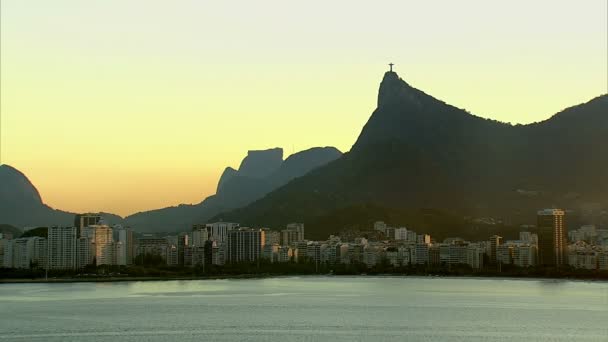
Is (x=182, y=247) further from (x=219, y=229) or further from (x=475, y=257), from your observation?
(x=475, y=257)

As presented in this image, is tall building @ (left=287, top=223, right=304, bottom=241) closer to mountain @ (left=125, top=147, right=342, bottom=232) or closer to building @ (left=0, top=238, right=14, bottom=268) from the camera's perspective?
building @ (left=0, top=238, right=14, bottom=268)

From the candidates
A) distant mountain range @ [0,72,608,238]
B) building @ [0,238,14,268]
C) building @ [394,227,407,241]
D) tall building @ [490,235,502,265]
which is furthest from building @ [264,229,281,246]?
building @ [0,238,14,268]

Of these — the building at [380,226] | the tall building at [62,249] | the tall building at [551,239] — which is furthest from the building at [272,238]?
the tall building at [551,239]

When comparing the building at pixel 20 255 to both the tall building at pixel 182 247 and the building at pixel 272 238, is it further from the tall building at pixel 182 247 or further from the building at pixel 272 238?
the building at pixel 272 238

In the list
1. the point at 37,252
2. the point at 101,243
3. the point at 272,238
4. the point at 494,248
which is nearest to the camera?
the point at 37,252

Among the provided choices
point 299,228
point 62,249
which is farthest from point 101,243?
point 299,228

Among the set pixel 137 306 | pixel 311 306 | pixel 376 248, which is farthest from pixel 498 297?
pixel 376 248
